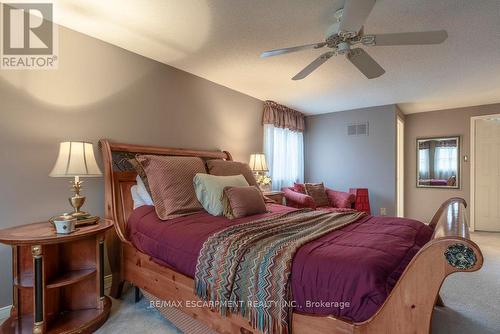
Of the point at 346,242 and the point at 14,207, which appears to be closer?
the point at 346,242

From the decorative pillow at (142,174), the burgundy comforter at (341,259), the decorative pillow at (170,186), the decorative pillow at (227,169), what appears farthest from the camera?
the decorative pillow at (227,169)

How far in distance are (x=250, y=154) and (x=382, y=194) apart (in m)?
2.46

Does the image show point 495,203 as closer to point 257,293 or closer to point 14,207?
point 257,293

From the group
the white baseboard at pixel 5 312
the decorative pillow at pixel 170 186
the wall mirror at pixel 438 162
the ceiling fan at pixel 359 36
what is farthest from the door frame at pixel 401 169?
the white baseboard at pixel 5 312

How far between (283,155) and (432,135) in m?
2.96

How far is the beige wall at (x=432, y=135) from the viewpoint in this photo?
471 centimetres

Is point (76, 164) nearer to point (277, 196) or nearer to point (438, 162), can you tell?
point (277, 196)

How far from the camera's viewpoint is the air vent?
15.5ft

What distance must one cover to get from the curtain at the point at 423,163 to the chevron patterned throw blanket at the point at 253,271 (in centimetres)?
448

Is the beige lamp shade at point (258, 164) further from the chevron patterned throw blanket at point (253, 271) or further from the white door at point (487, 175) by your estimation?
the white door at point (487, 175)

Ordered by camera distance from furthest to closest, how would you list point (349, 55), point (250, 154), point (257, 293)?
1. point (250, 154)
2. point (349, 55)
3. point (257, 293)

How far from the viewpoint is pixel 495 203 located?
14.9ft

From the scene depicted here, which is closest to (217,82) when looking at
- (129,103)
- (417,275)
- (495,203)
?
(129,103)

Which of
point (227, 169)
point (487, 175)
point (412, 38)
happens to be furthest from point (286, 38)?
point (487, 175)
